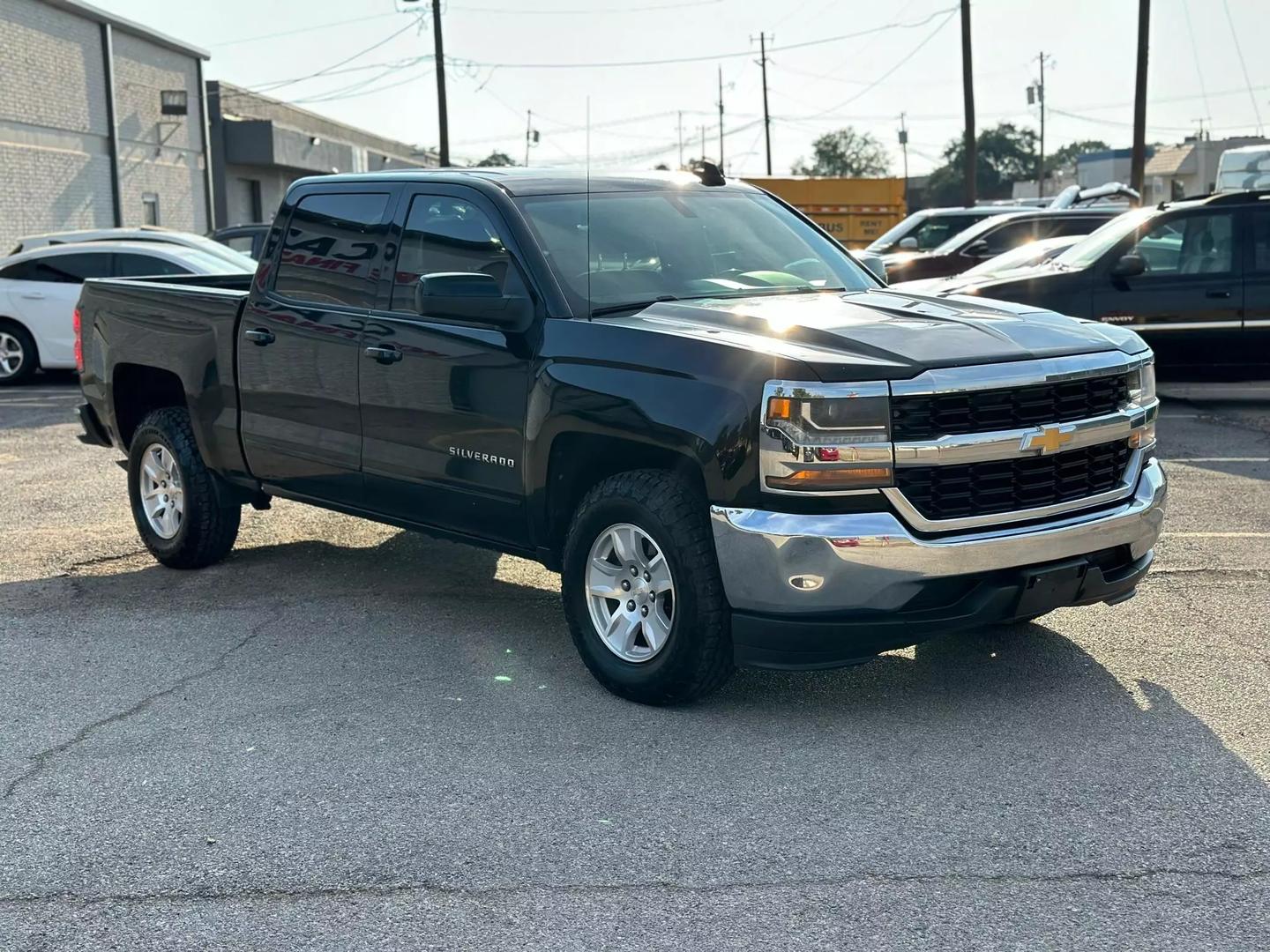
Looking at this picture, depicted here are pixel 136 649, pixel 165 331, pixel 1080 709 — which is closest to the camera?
pixel 1080 709

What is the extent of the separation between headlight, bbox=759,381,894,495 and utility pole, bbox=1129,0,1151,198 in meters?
28.6

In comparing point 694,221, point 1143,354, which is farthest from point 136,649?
point 1143,354

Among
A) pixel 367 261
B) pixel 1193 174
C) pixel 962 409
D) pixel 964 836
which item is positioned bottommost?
pixel 964 836

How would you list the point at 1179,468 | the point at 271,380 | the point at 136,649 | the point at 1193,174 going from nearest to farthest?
1. the point at 136,649
2. the point at 271,380
3. the point at 1179,468
4. the point at 1193,174

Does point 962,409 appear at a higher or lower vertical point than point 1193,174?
lower

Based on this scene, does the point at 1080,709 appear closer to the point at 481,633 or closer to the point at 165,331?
the point at 481,633

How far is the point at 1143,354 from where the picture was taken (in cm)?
538

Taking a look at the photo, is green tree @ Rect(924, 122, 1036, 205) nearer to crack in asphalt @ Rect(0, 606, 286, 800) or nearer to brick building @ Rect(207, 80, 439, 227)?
brick building @ Rect(207, 80, 439, 227)

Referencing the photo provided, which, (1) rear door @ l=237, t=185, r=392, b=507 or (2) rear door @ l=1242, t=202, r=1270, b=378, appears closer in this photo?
(1) rear door @ l=237, t=185, r=392, b=507

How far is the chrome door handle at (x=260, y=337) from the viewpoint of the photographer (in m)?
6.76

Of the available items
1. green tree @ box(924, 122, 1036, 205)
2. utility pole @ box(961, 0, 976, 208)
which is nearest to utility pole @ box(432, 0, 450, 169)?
utility pole @ box(961, 0, 976, 208)

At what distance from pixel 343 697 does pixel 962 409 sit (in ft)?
8.07

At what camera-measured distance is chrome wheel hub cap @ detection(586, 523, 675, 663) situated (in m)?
5.09

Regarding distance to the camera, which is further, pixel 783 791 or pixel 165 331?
pixel 165 331
